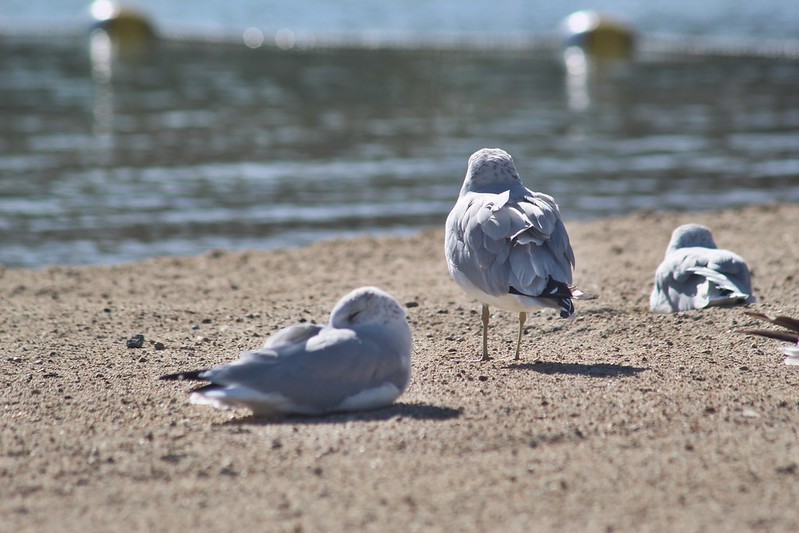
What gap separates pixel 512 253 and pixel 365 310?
0.97m

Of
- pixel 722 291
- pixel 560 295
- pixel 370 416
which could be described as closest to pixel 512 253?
pixel 560 295

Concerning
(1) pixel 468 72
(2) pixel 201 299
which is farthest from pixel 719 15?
(2) pixel 201 299

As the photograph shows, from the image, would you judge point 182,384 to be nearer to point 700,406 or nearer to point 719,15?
point 700,406

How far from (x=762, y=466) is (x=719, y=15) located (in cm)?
3401

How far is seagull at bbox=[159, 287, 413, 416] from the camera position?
499cm

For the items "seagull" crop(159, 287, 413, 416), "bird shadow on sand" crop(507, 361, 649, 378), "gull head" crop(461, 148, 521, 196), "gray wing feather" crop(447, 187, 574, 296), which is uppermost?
"gull head" crop(461, 148, 521, 196)

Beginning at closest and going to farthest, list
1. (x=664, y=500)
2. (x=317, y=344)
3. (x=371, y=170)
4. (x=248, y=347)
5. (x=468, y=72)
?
(x=664, y=500)
(x=317, y=344)
(x=248, y=347)
(x=371, y=170)
(x=468, y=72)

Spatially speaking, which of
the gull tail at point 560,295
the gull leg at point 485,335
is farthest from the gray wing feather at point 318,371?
the gull leg at point 485,335

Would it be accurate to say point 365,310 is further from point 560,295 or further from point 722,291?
point 722,291

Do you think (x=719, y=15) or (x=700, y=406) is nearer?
(x=700, y=406)

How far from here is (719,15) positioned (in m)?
36.0

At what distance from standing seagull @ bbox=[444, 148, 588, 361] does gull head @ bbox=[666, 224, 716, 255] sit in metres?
1.85

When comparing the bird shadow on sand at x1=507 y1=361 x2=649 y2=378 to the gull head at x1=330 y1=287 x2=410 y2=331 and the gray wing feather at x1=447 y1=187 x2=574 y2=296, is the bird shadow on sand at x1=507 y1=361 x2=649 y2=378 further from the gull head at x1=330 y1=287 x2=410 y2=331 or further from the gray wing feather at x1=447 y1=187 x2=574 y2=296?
the gull head at x1=330 y1=287 x2=410 y2=331

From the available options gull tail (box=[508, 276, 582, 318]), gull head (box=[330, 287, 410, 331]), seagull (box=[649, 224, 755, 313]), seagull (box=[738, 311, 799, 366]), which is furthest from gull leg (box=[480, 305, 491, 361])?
seagull (box=[649, 224, 755, 313])
